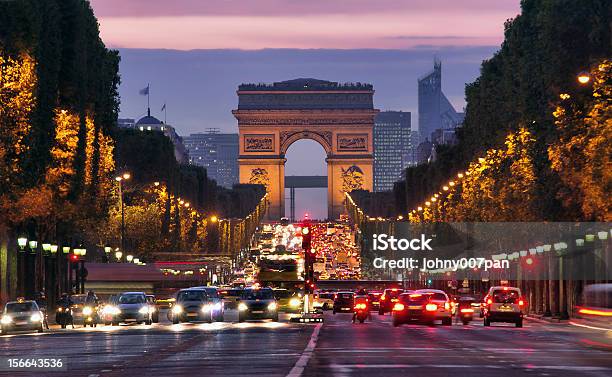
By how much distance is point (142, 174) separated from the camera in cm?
14950

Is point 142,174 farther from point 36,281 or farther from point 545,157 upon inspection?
point 545,157

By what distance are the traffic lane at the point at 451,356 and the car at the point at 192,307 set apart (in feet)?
67.3

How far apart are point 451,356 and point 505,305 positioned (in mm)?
A: 33024

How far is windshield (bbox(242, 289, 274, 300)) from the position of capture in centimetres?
7425

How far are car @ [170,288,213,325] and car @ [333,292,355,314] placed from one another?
92.4 ft

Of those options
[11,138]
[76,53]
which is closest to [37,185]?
[11,138]

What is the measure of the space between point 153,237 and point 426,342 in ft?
314

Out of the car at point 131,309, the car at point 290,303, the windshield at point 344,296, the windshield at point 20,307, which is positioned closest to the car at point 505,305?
the car at point 131,309

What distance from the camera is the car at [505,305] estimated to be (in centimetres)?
6888

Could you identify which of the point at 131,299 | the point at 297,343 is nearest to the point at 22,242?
the point at 131,299

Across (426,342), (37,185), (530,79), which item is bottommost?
(426,342)

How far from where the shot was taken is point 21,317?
63.6 meters

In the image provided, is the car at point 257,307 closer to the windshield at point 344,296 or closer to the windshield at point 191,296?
the windshield at point 191,296

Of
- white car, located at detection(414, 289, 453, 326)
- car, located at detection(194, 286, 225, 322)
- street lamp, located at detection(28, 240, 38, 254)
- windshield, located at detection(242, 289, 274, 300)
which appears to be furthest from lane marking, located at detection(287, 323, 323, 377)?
street lamp, located at detection(28, 240, 38, 254)
